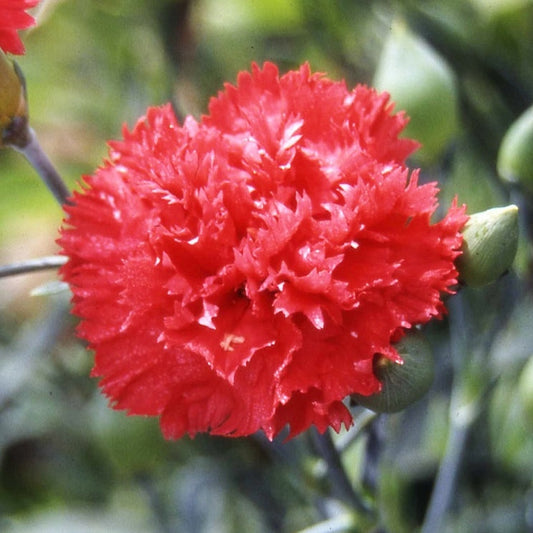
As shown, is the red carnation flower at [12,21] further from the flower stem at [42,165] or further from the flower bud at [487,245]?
the flower bud at [487,245]

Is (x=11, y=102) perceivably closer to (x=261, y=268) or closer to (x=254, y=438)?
(x=261, y=268)

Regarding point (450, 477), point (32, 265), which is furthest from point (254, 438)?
point (32, 265)

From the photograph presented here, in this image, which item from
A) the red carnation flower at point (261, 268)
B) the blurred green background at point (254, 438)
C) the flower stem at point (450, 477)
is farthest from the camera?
the blurred green background at point (254, 438)

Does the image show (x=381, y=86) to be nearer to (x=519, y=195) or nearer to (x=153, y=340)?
(x=519, y=195)

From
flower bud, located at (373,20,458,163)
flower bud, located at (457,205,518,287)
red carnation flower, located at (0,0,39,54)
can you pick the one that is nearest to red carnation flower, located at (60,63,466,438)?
flower bud, located at (457,205,518,287)

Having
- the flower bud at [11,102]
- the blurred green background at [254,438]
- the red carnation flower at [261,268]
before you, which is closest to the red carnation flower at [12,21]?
the flower bud at [11,102]

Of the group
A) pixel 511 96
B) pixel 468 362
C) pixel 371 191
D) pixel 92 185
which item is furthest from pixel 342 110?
pixel 511 96

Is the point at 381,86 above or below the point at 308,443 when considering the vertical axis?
above
